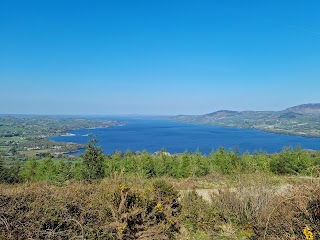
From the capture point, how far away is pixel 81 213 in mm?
5164

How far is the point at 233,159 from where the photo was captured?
2381cm

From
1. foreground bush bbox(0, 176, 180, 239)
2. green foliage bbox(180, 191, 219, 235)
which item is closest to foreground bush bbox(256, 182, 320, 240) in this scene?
A: foreground bush bbox(0, 176, 180, 239)

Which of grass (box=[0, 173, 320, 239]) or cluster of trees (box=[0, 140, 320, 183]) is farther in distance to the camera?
cluster of trees (box=[0, 140, 320, 183])

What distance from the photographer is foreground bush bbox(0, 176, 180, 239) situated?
3980 millimetres

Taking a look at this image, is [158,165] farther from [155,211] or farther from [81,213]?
[81,213]

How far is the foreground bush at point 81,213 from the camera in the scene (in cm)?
398

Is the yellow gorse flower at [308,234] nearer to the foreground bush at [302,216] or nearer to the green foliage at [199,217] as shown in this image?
the foreground bush at [302,216]

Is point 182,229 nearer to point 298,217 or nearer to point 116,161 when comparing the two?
point 298,217

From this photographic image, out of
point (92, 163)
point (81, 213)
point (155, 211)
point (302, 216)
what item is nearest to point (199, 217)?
point (155, 211)

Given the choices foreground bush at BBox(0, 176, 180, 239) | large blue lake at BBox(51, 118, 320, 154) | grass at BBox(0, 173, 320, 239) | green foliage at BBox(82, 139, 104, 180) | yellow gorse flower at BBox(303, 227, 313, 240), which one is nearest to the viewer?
yellow gorse flower at BBox(303, 227, 313, 240)

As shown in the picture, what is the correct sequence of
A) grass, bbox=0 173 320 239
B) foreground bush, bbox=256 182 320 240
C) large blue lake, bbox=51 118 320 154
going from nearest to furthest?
foreground bush, bbox=256 182 320 240 → grass, bbox=0 173 320 239 → large blue lake, bbox=51 118 320 154

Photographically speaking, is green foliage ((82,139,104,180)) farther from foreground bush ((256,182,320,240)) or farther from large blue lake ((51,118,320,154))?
large blue lake ((51,118,320,154))

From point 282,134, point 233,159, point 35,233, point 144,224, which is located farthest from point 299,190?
point 282,134

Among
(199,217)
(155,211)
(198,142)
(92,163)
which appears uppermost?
(155,211)
